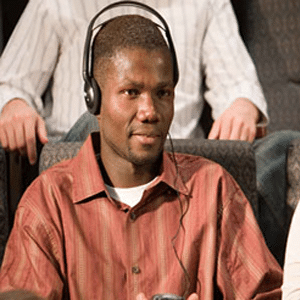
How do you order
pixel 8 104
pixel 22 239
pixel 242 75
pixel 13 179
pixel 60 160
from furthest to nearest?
pixel 242 75 → pixel 8 104 → pixel 13 179 → pixel 60 160 → pixel 22 239

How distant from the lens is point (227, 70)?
1.86 m

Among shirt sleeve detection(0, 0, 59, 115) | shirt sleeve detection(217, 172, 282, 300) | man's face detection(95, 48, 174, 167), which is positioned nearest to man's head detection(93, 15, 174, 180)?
man's face detection(95, 48, 174, 167)

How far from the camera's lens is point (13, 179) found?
144 cm

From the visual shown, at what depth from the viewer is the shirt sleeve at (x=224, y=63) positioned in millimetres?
1804

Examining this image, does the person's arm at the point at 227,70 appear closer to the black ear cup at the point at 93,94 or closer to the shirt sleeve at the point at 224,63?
the shirt sleeve at the point at 224,63

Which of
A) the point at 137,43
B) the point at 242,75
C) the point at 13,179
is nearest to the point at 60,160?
the point at 13,179

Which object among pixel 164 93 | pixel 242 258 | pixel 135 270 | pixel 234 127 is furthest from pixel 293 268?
pixel 234 127

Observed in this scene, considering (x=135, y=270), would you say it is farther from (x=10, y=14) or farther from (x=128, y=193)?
(x=10, y=14)

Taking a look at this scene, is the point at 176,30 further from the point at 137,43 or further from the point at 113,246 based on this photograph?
the point at 113,246

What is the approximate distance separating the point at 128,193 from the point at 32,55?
78cm

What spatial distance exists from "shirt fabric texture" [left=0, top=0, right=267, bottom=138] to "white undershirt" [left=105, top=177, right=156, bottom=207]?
0.65m

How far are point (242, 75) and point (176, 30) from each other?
23 cm

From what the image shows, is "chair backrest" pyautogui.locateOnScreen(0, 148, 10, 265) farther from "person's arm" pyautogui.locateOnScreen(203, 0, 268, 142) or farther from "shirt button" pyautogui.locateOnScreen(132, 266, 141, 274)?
"person's arm" pyautogui.locateOnScreen(203, 0, 268, 142)

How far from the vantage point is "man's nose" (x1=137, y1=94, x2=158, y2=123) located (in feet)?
3.61
